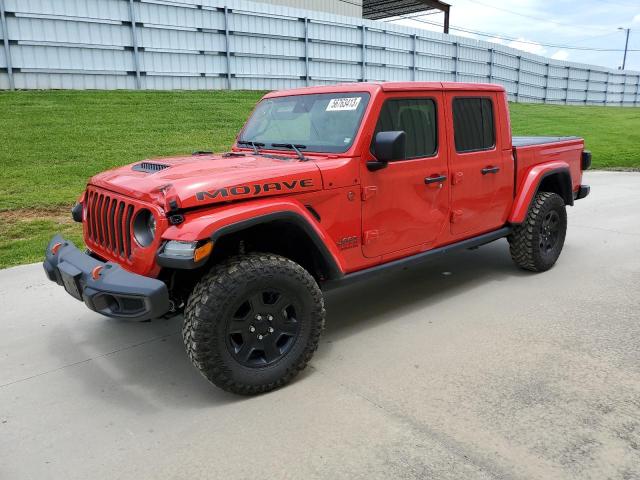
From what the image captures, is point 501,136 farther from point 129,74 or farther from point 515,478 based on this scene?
point 129,74

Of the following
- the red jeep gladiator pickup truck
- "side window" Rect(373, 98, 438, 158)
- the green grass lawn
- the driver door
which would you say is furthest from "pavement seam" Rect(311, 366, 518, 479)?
the green grass lawn

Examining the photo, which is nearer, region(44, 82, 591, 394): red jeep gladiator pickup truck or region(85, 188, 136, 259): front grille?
region(44, 82, 591, 394): red jeep gladiator pickup truck

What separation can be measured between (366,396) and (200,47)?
14210 mm

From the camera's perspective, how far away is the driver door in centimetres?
378

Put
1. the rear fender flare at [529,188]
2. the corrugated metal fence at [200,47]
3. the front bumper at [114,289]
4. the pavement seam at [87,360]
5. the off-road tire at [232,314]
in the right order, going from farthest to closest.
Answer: the corrugated metal fence at [200,47] < the rear fender flare at [529,188] < the pavement seam at [87,360] < the off-road tire at [232,314] < the front bumper at [114,289]

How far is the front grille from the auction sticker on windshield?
5.37 feet

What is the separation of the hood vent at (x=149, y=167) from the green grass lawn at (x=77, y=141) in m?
2.94

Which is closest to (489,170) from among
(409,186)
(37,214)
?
(409,186)

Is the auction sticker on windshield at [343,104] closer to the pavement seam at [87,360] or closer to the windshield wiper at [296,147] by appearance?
the windshield wiper at [296,147]

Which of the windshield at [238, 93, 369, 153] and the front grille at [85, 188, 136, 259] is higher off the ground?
the windshield at [238, 93, 369, 153]

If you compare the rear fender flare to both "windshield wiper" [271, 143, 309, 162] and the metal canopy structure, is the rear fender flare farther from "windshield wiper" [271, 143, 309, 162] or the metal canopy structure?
the metal canopy structure

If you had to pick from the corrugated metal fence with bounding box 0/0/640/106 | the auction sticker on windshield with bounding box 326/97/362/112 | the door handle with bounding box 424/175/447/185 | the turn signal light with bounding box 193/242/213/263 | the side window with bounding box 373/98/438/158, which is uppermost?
the corrugated metal fence with bounding box 0/0/640/106

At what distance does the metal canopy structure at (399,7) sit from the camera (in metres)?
34.8

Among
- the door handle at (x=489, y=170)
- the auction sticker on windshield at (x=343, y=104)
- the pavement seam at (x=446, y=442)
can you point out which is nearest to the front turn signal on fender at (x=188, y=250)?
the pavement seam at (x=446, y=442)
